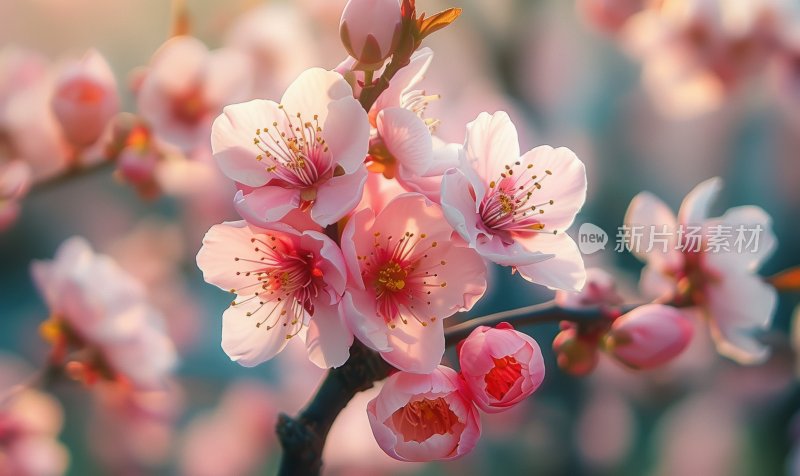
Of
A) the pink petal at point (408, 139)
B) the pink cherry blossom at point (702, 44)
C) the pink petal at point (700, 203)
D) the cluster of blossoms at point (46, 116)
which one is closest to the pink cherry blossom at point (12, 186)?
the cluster of blossoms at point (46, 116)

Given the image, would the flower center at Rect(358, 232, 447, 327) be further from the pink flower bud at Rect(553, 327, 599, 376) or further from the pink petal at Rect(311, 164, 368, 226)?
the pink flower bud at Rect(553, 327, 599, 376)

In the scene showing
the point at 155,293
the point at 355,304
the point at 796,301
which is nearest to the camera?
the point at 355,304

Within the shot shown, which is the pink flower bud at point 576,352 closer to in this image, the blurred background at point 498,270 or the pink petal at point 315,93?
the pink petal at point 315,93

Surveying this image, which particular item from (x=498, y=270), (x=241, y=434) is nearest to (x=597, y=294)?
(x=498, y=270)

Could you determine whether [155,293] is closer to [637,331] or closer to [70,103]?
[70,103]

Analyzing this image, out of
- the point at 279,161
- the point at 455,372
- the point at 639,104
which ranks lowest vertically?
the point at 639,104

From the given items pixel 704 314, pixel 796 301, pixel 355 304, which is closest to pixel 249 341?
Answer: pixel 355 304
